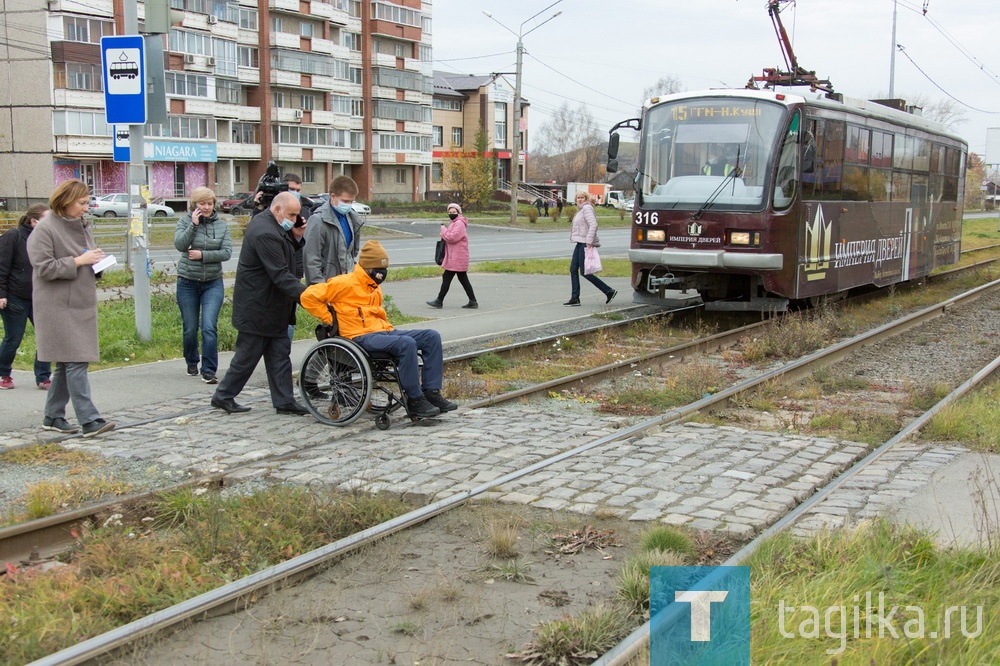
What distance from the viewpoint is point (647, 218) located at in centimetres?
1484

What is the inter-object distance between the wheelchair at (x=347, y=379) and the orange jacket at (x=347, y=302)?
17cm

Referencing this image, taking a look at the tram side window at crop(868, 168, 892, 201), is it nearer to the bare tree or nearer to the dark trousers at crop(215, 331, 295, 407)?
the dark trousers at crop(215, 331, 295, 407)

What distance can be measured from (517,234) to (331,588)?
150ft

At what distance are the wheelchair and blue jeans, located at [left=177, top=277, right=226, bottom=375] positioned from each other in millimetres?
1803

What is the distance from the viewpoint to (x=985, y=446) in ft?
24.5

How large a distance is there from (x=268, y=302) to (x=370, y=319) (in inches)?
37.9

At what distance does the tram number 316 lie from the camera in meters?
14.7

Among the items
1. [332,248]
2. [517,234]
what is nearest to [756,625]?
[332,248]

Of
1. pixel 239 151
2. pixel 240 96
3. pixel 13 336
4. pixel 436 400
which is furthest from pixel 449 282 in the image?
pixel 240 96

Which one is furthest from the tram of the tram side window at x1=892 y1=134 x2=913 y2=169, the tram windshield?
the tram side window at x1=892 y1=134 x2=913 y2=169

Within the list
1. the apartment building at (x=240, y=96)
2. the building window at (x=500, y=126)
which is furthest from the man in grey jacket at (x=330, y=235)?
the building window at (x=500, y=126)

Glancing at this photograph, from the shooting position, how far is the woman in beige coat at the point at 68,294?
7.59 metres

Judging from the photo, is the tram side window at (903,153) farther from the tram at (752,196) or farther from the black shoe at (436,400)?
the black shoe at (436,400)

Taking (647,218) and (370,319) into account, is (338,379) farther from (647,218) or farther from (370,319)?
(647,218)
